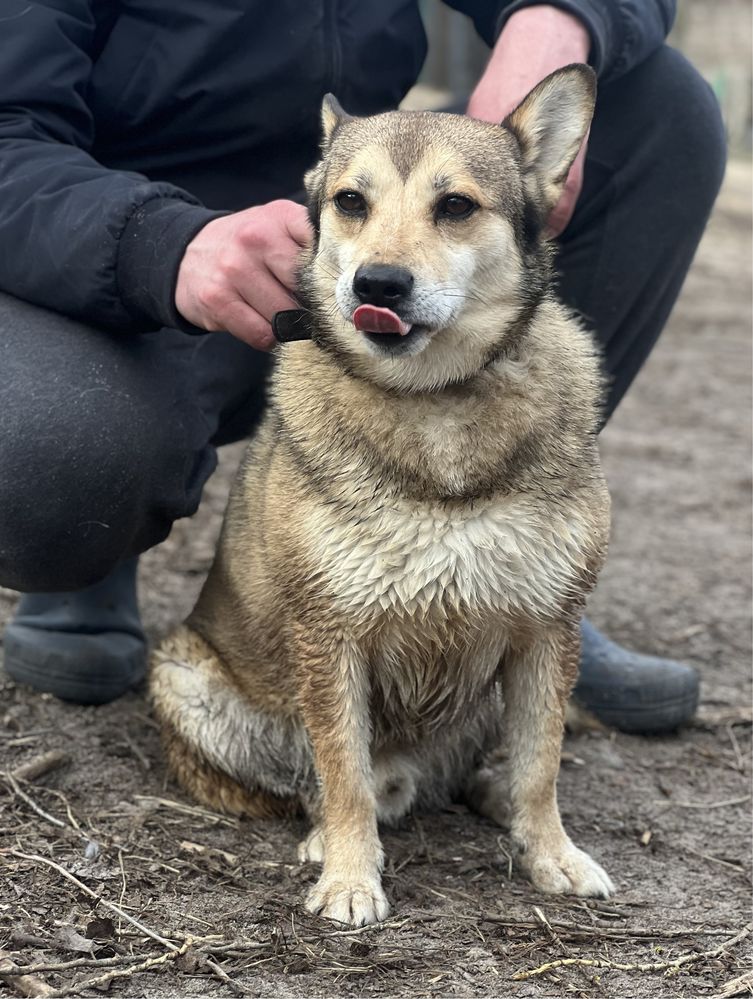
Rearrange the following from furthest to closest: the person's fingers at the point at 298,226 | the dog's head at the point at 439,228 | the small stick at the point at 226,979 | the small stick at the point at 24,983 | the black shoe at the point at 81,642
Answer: the black shoe at the point at 81,642 < the person's fingers at the point at 298,226 < the dog's head at the point at 439,228 < the small stick at the point at 226,979 < the small stick at the point at 24,983

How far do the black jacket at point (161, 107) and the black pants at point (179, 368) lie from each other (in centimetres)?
13

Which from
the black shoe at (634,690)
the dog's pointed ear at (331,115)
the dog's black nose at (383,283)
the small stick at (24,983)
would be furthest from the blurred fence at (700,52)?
the small stick at (24,983)

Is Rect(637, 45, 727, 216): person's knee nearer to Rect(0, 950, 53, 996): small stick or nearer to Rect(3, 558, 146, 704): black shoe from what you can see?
Rect(3, 558, 146, 704): black shoe

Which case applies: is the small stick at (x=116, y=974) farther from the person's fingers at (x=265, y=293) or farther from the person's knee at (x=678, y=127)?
the person's knee at (x=678, y=127)

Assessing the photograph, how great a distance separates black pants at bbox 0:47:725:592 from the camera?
296 centimetres

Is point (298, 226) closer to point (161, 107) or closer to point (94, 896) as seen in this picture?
point (161, 107)

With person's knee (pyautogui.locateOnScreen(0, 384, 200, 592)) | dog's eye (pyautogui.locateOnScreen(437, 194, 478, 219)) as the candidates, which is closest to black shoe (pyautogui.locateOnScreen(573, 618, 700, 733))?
person's knee (pyautogui.locateOnScreen(0, 384, 200, 592))

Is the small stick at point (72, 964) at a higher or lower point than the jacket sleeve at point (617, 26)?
lower

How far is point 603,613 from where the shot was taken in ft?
15.1

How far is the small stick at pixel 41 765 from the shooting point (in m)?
3.09

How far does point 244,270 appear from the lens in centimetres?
272

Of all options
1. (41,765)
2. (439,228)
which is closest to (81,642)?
(41,765)

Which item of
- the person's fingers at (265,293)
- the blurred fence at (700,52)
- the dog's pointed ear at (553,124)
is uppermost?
the dog's pointed ear at (553,124)

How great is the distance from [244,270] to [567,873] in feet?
5.06
